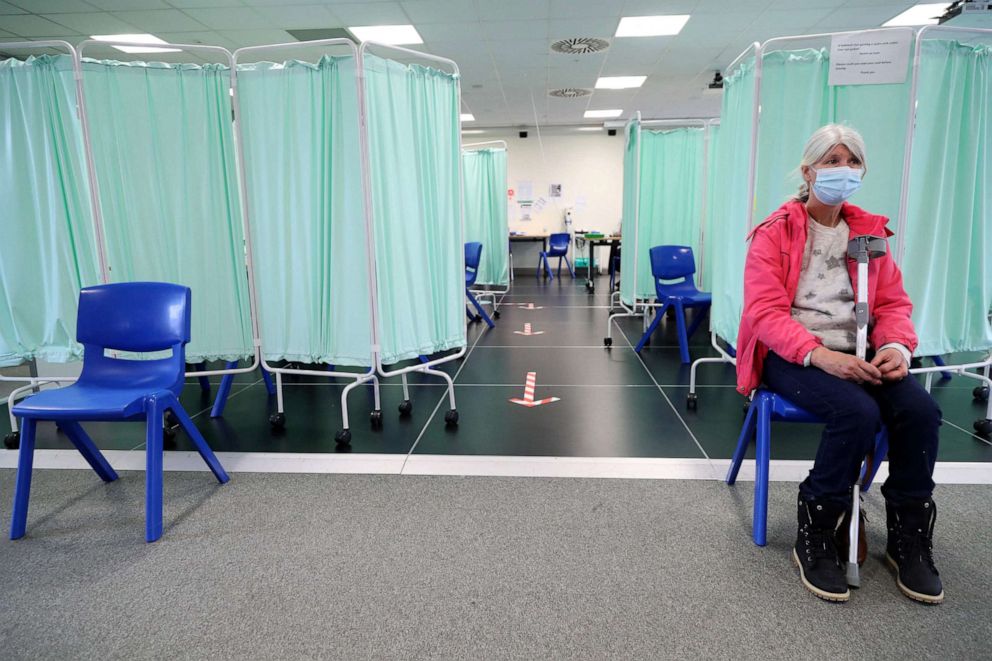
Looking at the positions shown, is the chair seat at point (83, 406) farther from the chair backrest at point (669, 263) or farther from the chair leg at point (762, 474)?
the chair backrest at point (669, 263)

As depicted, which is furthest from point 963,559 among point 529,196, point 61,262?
point 529,196

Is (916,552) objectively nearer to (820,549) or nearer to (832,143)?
(820,549)

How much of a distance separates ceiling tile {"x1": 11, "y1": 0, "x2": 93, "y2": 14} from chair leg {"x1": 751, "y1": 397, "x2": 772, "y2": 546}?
6.27 m

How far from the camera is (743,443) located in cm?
211

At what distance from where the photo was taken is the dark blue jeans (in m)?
1.59

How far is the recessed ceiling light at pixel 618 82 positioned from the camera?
758 centimetres

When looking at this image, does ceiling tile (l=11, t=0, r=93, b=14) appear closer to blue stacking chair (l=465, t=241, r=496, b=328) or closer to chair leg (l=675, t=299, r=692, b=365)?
blue stacking chair (l=465, t=241, r=496, b=328)

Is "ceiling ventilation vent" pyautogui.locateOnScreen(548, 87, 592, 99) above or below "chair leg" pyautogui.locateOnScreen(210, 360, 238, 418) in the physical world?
above

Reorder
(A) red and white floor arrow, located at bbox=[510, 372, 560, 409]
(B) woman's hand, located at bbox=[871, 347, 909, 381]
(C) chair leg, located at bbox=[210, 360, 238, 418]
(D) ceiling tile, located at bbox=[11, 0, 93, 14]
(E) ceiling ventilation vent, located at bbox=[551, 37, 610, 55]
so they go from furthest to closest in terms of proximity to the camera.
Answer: (E) ceiling ventilation vent, located at bbox=[551, 37, 610, 55], (D) ceiling tile, located at bbox=[11, 0, 93, 14], (A) red and white floor arrow, located at bbox=[510, 372, 560, 409], (C) chair leg, located at bbox=[210, 360, 238, 418], (B) woman's hand, located at bbox=[871, 347, 909, 381]

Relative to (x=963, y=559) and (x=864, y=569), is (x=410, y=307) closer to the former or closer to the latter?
(x=864, y=569)

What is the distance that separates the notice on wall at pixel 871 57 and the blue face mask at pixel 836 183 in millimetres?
998

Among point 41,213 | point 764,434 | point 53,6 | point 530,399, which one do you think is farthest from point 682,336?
point 53,6

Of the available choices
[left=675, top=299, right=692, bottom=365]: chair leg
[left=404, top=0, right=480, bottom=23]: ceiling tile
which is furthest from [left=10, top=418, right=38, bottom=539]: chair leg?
[left=404, top=0, right=480, bottom=23]: ceiling tile

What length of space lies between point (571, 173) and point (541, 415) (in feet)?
29.6
